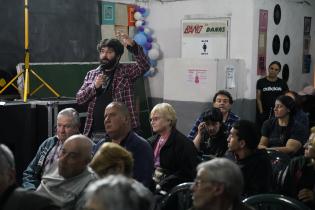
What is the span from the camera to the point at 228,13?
729 cm

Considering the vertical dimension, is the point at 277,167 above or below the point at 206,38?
below

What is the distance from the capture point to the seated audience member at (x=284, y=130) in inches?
181

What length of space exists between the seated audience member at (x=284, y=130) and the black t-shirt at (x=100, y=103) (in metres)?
1.39

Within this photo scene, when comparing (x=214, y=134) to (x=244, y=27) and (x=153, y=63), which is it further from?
(x=153, y=63)

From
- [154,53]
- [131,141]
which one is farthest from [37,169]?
[154,53]

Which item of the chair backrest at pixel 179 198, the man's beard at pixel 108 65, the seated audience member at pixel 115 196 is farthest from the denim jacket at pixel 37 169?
the seated audience member at pixel 115 196

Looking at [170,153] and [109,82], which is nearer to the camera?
[170,153]

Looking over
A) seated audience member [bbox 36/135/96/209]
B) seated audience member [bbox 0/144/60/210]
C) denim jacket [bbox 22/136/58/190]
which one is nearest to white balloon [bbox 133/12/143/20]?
denim jacket [bbox 22/136/58/190]

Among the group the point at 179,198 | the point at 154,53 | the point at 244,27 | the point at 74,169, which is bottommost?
the point at 179,198

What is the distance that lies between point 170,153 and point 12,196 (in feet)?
5.95

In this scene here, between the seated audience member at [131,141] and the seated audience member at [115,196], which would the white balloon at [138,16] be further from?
the seated audience member at [115,196]

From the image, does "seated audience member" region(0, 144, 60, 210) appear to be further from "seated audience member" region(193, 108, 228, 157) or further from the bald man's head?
"seated audience member" region(193, 108, 228, 157)

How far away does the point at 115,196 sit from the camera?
5.38 feet

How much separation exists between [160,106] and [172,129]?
0.70 ft
